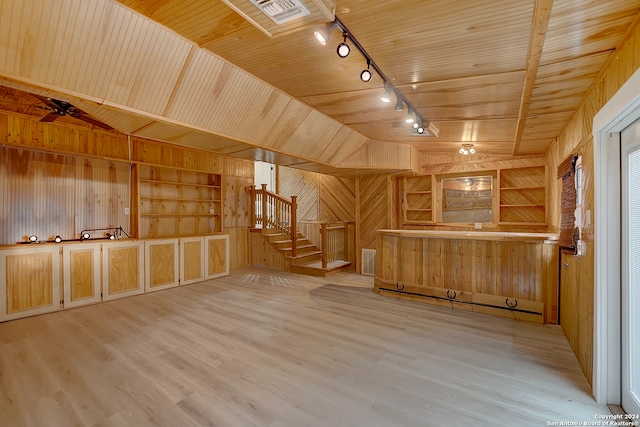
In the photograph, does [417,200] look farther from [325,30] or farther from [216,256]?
[325,30]

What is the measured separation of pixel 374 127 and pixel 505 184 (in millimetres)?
3111

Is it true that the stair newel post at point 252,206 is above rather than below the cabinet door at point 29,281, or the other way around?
above

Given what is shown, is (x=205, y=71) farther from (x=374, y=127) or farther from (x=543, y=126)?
(x=543, y=126)

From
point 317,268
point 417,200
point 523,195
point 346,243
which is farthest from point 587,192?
point 346,243

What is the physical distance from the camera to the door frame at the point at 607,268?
2.15 metres

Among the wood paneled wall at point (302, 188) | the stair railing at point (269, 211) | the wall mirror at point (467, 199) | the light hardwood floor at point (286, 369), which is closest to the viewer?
the light hardwood floor at point (286, 369)

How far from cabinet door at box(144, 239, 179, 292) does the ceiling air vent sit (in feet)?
15.4

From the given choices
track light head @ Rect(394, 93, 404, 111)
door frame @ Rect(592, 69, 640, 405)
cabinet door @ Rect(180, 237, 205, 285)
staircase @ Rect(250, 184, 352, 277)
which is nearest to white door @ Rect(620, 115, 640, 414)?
Answer: door frame @ Rect(592, 69, 640, 405)

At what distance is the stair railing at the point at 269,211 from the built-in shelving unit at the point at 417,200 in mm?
2900

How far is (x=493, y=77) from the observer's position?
2.84 metres

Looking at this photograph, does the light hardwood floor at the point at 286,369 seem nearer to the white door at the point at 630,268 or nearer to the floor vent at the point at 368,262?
the white door at the point at 630,268

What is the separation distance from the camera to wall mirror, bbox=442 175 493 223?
607 centimetres

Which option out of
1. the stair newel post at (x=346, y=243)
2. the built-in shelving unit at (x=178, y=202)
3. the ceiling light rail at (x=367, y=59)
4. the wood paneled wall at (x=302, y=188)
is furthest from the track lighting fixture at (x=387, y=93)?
the wood paneled wall at (x=302, y=188)

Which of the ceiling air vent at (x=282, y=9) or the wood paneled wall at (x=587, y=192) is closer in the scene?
the wood paneled wall at (x=587, y=192)
